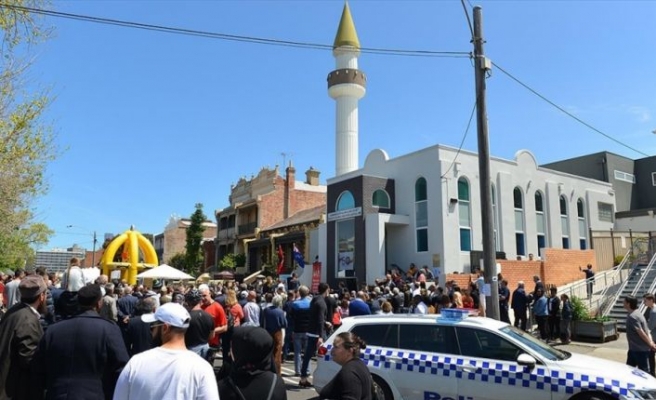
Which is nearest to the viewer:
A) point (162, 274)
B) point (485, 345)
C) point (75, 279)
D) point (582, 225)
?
point (485, 345)

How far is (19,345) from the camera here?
4547mm

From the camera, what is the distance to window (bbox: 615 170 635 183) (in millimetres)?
39344

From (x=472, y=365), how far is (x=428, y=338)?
2.41ft

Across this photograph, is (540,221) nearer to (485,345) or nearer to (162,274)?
(162,274)

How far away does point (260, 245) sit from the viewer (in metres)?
40.4

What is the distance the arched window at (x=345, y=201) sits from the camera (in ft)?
88.6

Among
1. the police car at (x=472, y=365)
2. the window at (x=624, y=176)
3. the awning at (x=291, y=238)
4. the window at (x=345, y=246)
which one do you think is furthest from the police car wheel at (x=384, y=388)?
the window at (x=624, y=176)

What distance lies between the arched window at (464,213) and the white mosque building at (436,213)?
0.05 meters

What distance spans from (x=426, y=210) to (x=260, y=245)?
18263mm

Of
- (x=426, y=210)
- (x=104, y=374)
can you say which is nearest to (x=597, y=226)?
(x=426, y=210)

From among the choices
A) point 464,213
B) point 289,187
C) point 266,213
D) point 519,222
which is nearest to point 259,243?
point 266,213

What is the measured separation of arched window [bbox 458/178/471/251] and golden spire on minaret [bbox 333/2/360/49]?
65.9 ft

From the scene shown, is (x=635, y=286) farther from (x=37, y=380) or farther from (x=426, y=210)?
(x=37, y=380)

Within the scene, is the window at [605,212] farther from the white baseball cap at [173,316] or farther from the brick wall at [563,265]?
the white baseball cap at [173,316]
